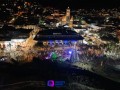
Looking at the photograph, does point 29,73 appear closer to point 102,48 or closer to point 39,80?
point 39,80

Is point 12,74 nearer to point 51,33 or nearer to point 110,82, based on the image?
point 110,82

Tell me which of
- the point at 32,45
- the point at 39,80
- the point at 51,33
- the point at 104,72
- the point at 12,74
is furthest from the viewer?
the point at 51,33

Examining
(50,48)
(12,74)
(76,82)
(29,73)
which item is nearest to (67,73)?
(76,82)

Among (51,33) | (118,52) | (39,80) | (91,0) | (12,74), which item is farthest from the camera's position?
(91,0)

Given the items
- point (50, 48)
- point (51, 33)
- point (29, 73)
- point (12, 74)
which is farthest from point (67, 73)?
point (51, 33)

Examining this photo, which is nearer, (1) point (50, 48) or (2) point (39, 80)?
(2) point (39, 80)

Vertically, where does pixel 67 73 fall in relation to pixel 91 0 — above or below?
below

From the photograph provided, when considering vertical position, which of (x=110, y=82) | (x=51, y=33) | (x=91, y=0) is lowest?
(x=110, y=82)

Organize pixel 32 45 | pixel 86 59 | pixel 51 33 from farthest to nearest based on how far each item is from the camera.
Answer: pixel 51 33 < pixel 32 45 < pixel 86 59

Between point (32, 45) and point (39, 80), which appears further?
point (32, 45)
